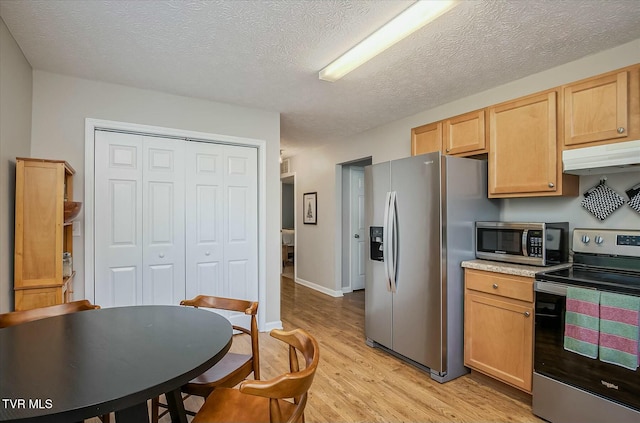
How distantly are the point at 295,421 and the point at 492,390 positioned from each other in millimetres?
2065

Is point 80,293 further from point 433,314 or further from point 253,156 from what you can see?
point 433,314

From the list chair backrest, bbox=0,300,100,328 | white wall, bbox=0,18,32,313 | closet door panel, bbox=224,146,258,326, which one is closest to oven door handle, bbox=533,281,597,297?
closet door panel, bbox=224,146,258,326

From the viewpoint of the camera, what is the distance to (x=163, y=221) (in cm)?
321

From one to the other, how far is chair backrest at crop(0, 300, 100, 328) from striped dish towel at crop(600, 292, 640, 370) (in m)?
2.99

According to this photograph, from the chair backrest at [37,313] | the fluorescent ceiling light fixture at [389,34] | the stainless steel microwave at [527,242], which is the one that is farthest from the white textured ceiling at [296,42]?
the chair backrest at [37,313]

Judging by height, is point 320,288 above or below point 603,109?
below

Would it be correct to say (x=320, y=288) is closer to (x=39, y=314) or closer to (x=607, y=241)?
(x=607, y=241)

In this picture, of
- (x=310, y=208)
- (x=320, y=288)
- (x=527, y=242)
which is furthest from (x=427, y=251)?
(x=310, y=208)

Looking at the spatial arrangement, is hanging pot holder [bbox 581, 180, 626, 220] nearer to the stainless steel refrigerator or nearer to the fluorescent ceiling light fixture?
the stainless steel refrigerator

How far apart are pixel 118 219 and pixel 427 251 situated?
9.22ft

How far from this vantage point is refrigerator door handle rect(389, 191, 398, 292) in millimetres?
2945

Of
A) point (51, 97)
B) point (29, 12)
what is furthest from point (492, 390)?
point (51, 97)

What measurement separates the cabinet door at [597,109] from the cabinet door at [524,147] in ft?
0.35

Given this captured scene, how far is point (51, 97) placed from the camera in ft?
9.05
